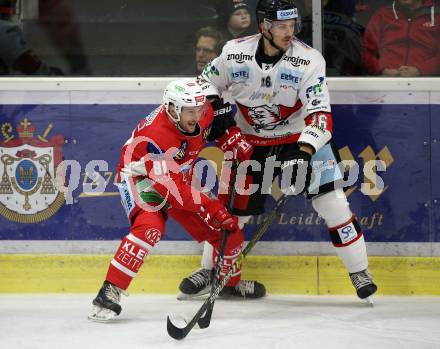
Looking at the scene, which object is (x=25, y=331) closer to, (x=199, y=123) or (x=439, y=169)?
(x=199, y=123)

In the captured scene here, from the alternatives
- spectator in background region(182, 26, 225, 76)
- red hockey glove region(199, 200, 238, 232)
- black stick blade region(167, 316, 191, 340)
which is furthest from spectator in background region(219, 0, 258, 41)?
black stick blade region(167, 316, 191, 340)

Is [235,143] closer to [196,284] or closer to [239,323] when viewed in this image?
[196,284]

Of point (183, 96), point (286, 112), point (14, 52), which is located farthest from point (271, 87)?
point (14, 52)

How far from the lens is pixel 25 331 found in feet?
13.1

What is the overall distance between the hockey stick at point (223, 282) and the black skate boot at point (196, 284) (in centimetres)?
16

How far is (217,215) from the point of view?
14.0ft

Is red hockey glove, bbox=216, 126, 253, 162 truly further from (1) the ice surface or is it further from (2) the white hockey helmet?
(1) the ice surface

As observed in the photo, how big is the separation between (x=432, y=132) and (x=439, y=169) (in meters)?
0.18

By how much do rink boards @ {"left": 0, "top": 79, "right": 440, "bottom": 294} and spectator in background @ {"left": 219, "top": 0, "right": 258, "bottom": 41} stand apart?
418mm

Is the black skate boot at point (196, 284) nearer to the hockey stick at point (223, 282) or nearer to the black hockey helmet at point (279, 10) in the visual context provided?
the hockey stick at point (223, 282)

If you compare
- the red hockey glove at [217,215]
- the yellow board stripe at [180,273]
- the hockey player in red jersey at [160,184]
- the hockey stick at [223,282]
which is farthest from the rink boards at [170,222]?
the red hockey glove at [217,215]

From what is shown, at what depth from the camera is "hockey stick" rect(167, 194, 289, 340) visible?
151 inches

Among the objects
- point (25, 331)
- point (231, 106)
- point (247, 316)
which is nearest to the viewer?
point (25, 331)

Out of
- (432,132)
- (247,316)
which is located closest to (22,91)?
(247,316)
